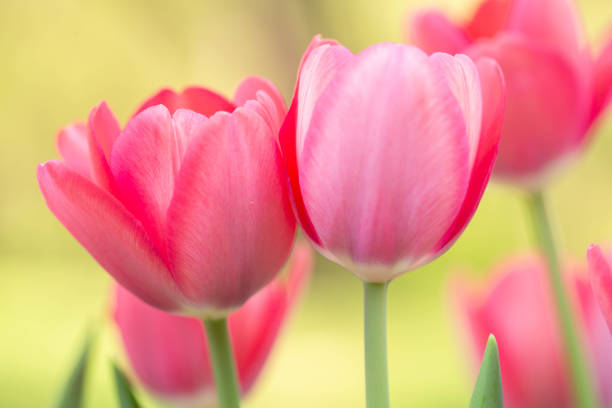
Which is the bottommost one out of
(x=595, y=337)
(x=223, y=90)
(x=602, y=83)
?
(x=595, y=337)

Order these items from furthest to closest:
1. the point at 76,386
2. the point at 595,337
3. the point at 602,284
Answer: the point at 595,337
the point at 76,386
the point at 602,284

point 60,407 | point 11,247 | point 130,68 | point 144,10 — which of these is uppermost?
point 144,10

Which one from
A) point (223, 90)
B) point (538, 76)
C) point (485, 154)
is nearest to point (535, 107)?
point (538, 76)

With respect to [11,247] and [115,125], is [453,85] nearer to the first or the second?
[115,125]

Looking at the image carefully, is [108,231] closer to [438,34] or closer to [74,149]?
[74,149]

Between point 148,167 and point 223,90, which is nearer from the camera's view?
point 148,167

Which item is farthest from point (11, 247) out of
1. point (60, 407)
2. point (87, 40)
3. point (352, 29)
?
point (60, 407)

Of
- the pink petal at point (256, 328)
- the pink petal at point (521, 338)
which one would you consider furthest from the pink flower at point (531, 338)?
the pink petal at point (256, 328)

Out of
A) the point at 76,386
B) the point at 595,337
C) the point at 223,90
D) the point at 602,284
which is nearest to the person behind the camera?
the point at 602,284
